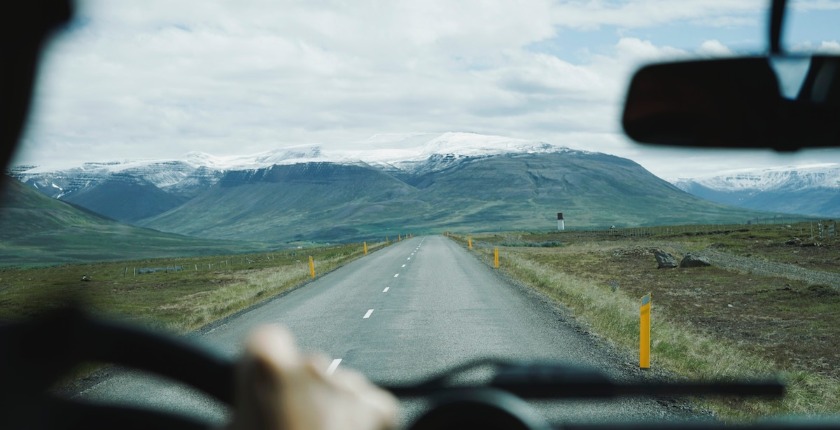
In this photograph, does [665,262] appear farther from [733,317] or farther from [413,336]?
[413,336]

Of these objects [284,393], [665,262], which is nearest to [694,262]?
[665,262]

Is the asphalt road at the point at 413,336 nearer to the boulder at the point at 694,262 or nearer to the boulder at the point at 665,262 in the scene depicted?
the boulder at the point at 694,262

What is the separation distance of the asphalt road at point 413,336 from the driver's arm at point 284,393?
14.3 ft

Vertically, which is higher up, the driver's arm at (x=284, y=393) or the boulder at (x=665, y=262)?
the driver's arm at (x=284, y=393)

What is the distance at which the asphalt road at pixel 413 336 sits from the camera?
351 inches

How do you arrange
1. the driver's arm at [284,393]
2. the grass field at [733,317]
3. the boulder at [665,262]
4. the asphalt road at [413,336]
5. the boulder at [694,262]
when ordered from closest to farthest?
the driver's arm at [284,393] < the asphalt road at [413,336] < the grass field at [733,317] < the boulder at [694,262] < the boulder at [665,262]

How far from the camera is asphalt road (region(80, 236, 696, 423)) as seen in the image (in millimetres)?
8927

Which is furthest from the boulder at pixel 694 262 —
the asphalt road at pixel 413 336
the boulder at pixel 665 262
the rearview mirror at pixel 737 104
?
the rearview mirror at pixel 737 104

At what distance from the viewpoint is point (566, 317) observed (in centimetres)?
1670

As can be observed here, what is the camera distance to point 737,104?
9.78 feet

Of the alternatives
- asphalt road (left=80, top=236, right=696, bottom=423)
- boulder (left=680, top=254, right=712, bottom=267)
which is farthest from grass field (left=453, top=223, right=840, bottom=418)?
asphalt road (left=80, top=236, right=696, bottom=423)

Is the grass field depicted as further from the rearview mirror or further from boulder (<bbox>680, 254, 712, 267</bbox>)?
the rearview mirror

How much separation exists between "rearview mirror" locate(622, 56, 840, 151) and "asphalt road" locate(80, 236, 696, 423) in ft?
12.0

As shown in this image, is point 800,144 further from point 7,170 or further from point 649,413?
point 649,413
